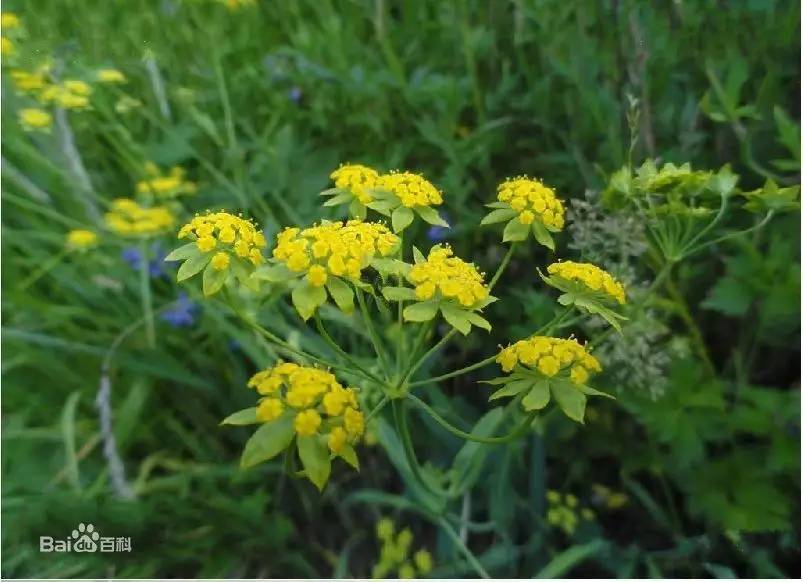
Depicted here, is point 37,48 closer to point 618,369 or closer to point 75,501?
point 75,501

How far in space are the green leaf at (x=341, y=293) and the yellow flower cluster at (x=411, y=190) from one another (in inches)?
5.3

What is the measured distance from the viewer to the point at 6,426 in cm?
140

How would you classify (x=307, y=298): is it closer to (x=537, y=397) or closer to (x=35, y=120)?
(x=537, y=397)

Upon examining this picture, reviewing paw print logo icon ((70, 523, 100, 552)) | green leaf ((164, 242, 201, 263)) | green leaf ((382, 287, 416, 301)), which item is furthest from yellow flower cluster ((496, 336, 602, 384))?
paw print logo icon ((70, 523, 100, 552))

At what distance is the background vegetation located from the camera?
1.23m

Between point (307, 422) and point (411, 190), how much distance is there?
0.91ft

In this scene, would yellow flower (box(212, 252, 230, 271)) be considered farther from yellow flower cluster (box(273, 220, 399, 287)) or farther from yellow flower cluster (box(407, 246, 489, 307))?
yellow flower cluster (box(407, 246, 489, 307))

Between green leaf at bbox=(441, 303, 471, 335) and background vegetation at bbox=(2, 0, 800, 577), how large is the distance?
38 cm

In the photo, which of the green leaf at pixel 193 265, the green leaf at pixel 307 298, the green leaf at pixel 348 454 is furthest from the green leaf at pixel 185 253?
the green leaf at pixel 348 454

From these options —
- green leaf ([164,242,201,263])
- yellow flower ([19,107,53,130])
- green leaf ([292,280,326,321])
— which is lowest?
green leaf ([292,280,326,321])

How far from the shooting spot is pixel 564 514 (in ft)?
4.30

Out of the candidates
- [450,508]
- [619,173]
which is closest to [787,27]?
[619,173]

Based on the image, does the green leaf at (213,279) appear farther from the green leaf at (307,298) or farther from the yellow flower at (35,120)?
the yellow flower at (35,120)

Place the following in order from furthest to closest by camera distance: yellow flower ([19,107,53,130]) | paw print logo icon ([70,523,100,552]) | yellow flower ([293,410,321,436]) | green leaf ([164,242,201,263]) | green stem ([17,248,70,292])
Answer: green stem ([17,248,70,292])
yellow flower ([19,107,53,130])
paw print logo icon ([70,523,100,552])
green leaf ([164,242,201,263])
yellow flower ([293,410,321,436])
